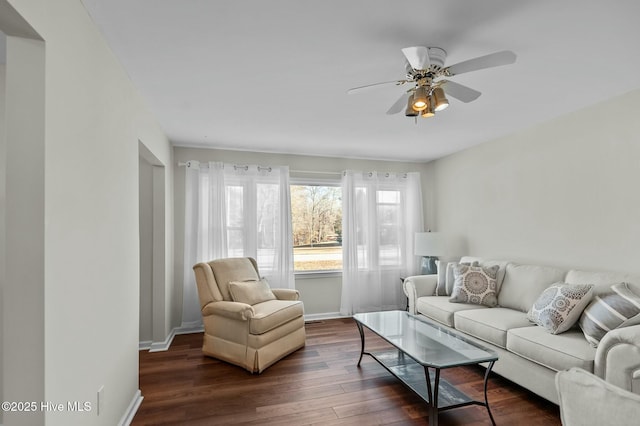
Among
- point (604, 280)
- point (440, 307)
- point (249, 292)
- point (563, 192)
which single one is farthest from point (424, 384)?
point (563, 192)

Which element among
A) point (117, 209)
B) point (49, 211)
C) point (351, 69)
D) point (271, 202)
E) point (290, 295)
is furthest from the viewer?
point (271, 202)

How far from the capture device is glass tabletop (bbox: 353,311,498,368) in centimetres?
220

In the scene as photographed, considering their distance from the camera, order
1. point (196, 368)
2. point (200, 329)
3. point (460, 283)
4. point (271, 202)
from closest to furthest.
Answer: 1. point (196, 368)
2. point (460, 283)
3. point (200, 329)
4. point (271, 202)

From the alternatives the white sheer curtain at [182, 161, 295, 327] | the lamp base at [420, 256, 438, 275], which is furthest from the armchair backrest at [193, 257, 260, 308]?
the lamp base at [420, 256, 438, 275]

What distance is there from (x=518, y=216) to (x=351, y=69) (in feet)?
8.98

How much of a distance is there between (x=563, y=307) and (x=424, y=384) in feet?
4.08

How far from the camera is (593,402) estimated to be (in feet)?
2.52

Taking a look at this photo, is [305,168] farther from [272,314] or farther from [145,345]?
[145,345]

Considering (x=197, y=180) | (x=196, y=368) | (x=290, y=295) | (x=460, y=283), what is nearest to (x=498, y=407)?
(x=460, y=283)

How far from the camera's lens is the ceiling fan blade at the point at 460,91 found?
6.91 ft

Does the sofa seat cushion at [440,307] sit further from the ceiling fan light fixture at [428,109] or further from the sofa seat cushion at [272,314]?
the ceiling fan light fixture at [428,109]

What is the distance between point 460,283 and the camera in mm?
3594

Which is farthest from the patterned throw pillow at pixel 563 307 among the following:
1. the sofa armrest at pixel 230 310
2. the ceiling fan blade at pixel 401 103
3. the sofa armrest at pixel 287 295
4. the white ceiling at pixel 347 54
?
the sofa armrest at pixel 230 310

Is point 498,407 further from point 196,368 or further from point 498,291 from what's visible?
point 196,368
